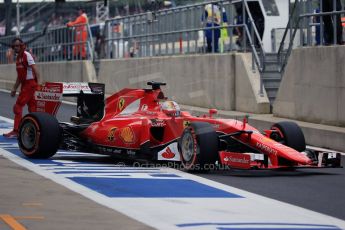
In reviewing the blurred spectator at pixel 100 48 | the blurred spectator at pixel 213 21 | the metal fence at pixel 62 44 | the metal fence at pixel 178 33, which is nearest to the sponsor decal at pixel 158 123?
the metal fence at pixel 178 33

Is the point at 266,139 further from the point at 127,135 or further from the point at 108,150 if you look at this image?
the point at 108,150

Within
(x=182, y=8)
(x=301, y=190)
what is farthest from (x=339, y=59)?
(x=182, y=8)

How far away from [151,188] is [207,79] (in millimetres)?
12898

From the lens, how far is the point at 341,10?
68.0 feet

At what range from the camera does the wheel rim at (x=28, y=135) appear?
16.3 m

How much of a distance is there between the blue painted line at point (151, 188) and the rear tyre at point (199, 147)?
0.44 metres

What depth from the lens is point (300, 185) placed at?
13633 mm

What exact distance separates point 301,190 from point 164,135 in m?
2.72

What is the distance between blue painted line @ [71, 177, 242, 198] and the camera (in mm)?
12469

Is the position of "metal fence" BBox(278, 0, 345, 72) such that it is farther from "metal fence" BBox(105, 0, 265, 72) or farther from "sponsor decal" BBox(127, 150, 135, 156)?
"sponsor decal" BBox(127, 150, 135, 156)

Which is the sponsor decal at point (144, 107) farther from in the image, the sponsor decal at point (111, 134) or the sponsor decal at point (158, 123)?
the sponsor decal at point (158, 123)

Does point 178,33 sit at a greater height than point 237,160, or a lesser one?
greater

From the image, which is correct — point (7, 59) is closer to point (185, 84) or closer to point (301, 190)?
point (185, 84)

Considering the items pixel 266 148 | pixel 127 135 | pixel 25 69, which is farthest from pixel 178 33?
pixel 266 148
